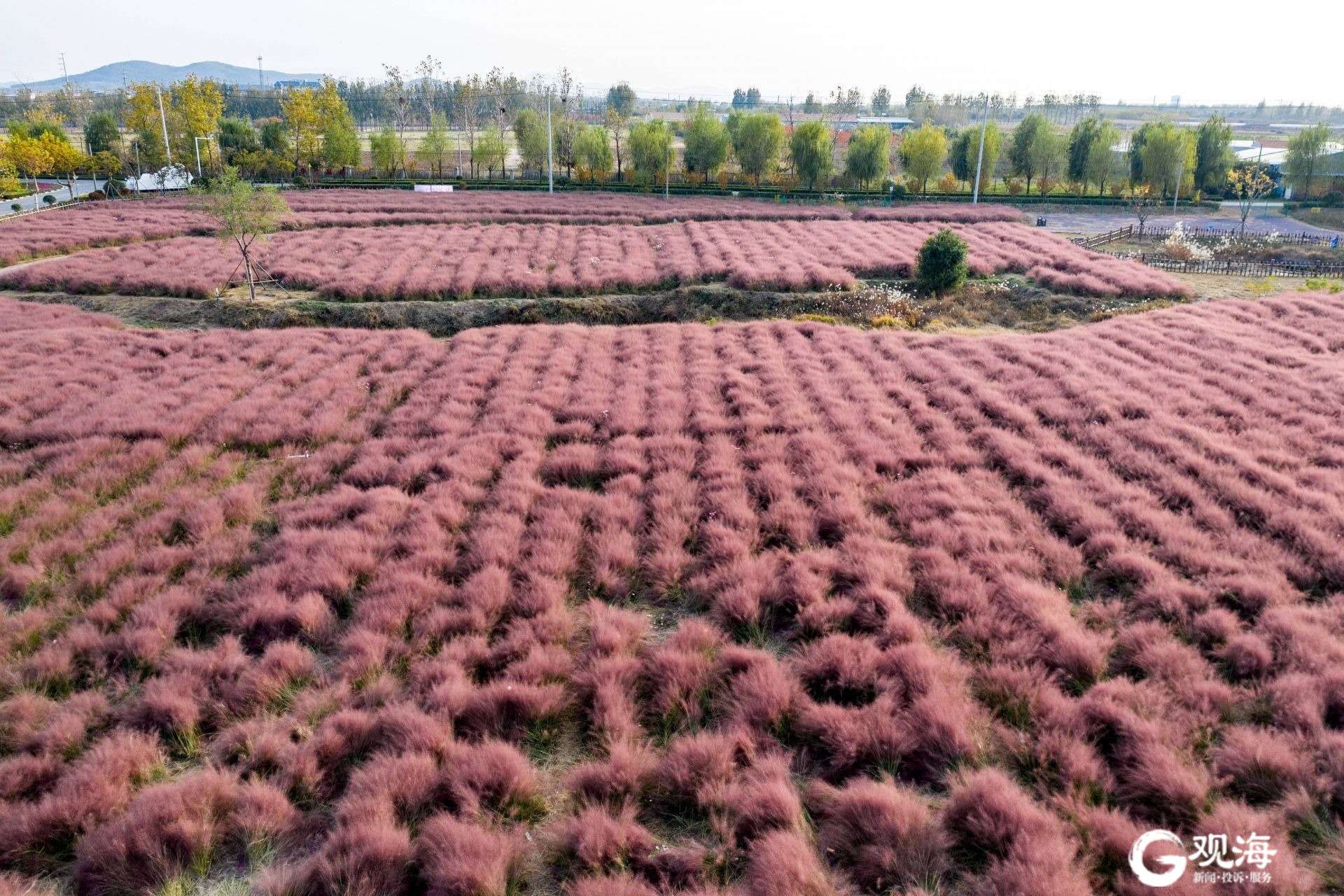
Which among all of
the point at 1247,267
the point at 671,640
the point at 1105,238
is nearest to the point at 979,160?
the point at 1105,238

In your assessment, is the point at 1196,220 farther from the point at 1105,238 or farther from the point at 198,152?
the point at 198,152

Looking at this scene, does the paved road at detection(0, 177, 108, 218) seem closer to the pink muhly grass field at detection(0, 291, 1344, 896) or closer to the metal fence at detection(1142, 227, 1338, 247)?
the pink muhly grass field at detection(0, 291, 1344, 896)

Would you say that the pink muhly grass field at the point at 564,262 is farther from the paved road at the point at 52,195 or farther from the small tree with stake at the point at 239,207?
the paved road at the point at 52,195

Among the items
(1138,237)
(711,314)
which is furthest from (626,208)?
(1138,237)

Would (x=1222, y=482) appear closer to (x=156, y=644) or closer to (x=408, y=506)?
(x=408, y=506)

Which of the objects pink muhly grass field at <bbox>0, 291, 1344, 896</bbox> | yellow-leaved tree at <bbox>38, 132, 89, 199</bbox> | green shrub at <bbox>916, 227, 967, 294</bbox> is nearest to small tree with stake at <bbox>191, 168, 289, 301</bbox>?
pink muhly grass field at <bbox>0, 291, 1344, 896</bbox>

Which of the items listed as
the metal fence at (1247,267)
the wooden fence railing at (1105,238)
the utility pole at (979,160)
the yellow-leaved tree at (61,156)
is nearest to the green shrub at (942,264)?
the metal fence at (1247,267)
